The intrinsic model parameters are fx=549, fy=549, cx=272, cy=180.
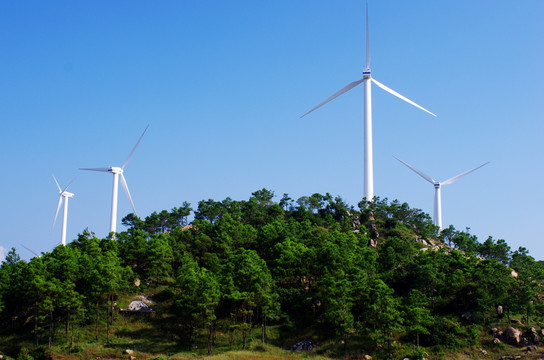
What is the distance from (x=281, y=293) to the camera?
227 ft

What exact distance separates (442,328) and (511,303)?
10.5 m

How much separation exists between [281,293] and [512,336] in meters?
27.1

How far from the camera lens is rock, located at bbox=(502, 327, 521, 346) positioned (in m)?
61.6

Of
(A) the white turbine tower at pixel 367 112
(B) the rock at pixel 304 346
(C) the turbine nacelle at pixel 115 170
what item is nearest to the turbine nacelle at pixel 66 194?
(C) the turbine nacelle at pixel 115 170

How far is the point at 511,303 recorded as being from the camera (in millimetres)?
66375

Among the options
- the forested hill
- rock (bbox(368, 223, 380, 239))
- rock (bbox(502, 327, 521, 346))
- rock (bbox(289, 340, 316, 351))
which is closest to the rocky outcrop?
rock (bbox(502, 327, 521, 346))

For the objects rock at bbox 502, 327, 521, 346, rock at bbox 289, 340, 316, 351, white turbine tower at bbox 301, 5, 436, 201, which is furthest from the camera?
white turbine tower at bbox 301, 5, 436, 201

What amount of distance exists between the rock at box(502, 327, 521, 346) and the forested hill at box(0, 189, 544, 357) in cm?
263

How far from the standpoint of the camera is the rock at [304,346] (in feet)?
198

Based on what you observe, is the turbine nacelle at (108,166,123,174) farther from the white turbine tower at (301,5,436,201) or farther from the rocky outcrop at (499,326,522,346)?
the rocky outcrop at (499,326,522,346)

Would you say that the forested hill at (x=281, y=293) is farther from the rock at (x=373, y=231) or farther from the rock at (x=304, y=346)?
the rock at (x=373, y=231)

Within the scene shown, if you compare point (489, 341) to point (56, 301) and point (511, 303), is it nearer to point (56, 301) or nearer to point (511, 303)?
point (511, 303)

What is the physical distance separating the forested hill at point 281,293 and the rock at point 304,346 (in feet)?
5.30

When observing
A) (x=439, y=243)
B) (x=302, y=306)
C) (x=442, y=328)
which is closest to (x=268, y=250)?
(x=302, y=306)
